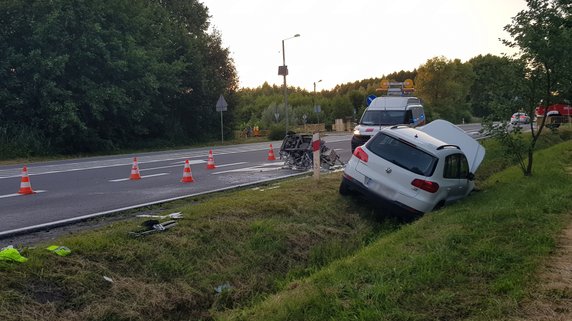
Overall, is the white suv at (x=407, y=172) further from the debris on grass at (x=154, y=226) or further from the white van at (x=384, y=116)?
the white van at (x=384, y=116)

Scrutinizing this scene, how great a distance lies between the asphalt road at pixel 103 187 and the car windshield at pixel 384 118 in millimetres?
3756

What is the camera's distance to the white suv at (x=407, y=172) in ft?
28.8

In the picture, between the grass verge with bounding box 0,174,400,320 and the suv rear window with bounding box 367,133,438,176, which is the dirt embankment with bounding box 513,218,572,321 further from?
the suv rear window with bounding box 367,133,438,176

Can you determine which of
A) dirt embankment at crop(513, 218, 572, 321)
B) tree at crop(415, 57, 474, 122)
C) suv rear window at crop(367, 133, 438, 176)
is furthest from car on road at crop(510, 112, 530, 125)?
tree at crop(415, 57, 474, 122)

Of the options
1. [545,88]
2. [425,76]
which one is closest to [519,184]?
[545,88]

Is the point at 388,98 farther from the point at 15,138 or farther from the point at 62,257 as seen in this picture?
the point at 15,138

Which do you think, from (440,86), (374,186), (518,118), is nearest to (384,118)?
(518,118)

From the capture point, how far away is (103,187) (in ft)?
39.3

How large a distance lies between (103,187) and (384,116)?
35.0 feet

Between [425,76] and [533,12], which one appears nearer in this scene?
[533,12]

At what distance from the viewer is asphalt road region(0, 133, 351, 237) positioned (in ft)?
28.1

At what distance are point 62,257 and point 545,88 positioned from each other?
11.2 m

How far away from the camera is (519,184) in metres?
10.7

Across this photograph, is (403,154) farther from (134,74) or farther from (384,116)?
(134,74)
